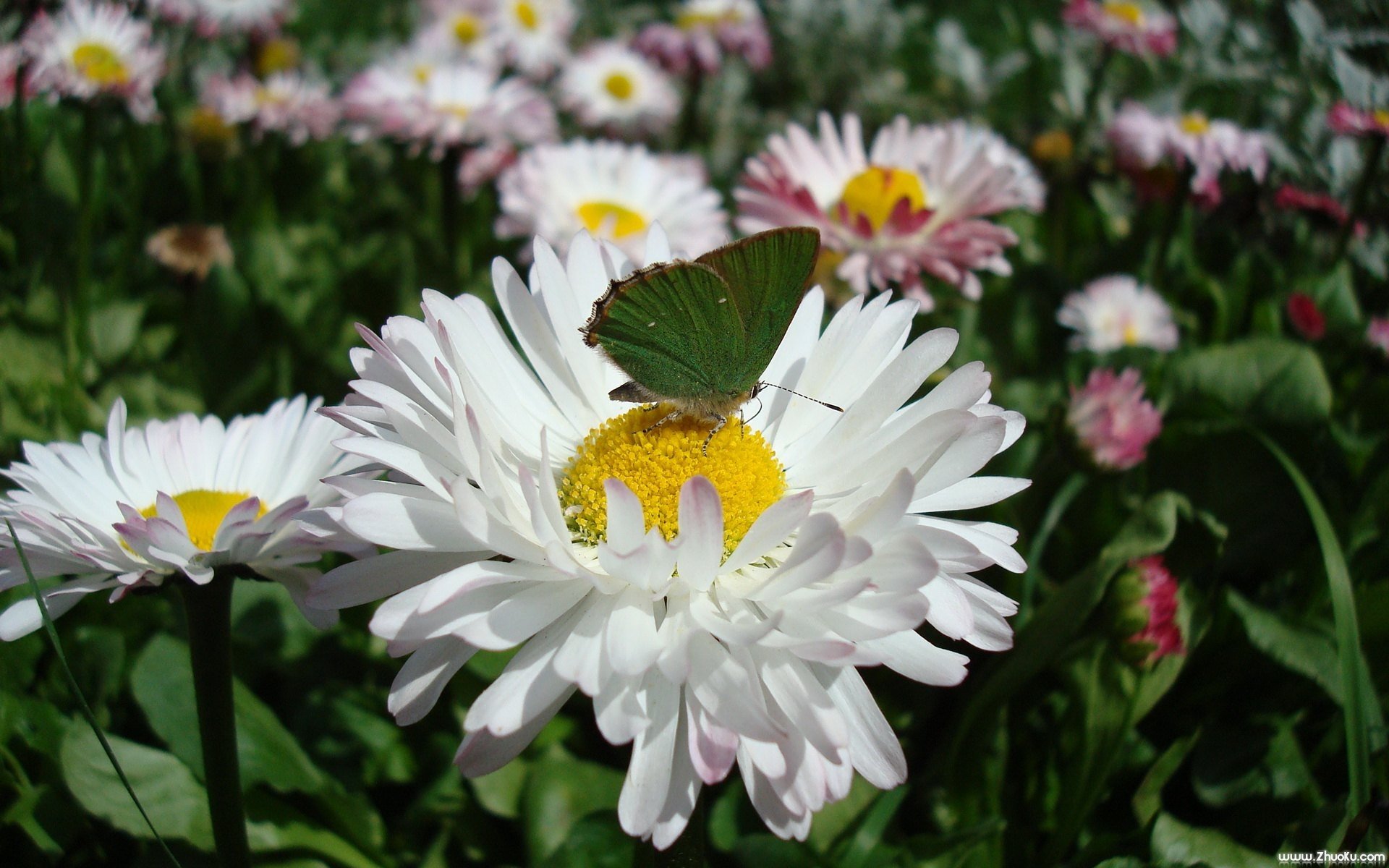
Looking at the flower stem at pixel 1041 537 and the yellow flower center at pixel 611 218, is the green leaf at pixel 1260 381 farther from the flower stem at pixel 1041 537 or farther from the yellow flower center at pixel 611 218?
the yellow flower center at pixel 611 218

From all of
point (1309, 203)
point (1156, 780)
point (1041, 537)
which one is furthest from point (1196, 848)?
point (1309, 203)

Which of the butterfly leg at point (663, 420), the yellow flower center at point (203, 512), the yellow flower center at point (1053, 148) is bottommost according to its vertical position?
the yellow flower center at point (1053, 148)

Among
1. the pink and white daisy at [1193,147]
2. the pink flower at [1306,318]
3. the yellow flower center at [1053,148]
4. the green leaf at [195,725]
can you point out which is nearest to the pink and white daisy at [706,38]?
the yellow flower center at [1053,148]

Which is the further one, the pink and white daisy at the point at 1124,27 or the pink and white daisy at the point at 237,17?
the pink and white daisy at the point at 237,17

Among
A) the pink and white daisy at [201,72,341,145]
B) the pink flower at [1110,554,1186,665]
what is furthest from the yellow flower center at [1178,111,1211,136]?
the pink and white daisy at [201,72,341,145]

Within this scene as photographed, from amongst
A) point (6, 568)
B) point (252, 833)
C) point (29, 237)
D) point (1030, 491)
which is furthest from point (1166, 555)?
point (29, 237)

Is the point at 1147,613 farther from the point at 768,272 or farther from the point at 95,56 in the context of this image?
the point at 95,56
